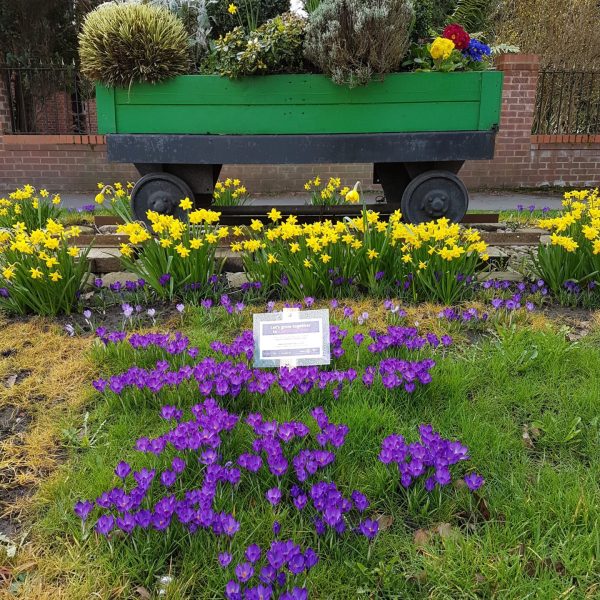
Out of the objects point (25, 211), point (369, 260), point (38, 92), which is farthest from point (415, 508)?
point (38, 92)

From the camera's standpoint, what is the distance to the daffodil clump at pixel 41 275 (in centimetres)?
293

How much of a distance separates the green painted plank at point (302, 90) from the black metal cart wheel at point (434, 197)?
21.1 inches

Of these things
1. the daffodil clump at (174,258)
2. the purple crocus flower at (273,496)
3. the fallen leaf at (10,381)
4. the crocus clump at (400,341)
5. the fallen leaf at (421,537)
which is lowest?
the fallen leaf at (421,537)

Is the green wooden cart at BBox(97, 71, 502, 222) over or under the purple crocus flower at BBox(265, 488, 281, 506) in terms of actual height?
over

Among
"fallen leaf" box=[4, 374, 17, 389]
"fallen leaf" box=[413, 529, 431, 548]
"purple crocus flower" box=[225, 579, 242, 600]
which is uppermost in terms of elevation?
"purple crocus flower" box=[225, 579, 242, 600]

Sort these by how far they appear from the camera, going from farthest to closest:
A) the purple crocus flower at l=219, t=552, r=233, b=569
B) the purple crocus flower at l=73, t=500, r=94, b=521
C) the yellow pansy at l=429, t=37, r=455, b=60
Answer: the yellow pansy at l=429, t=37, r=455, b=60, the purple crocus flower at l=73, t=500, r=94, b=521, the purple crocus flower at l=219, t=552, r=233, b=569

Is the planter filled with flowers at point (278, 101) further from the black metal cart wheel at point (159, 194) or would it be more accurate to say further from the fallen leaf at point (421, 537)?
the fallen leaf at point (421, 537)

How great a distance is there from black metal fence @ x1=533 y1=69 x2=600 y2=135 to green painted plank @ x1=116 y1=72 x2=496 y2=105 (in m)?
6.54

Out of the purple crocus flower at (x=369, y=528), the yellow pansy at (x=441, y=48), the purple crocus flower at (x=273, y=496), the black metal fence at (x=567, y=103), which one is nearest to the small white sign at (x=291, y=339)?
the purple crocus flower at (x=273, y=496)

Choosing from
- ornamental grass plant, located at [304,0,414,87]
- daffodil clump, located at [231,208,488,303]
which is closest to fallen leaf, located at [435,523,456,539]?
daffodil clump, located at [231,208,488,303]

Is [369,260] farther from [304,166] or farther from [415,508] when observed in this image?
[304,166]

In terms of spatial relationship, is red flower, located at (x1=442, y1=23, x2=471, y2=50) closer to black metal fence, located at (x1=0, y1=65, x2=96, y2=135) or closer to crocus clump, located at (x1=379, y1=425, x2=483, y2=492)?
crocus clump, located at (x1=379, y1=425, x2=483, y2=492)

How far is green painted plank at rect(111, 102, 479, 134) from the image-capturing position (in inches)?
155

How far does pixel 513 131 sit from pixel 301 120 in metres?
6.12
